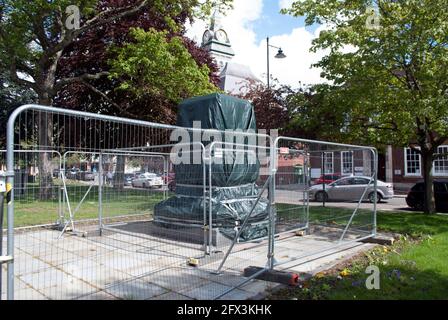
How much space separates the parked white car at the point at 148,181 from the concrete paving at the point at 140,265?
124cm

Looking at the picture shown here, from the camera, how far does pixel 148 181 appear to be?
31.9 feet

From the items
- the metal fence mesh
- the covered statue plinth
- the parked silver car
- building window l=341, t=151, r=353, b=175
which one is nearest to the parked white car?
the metal fence mesh

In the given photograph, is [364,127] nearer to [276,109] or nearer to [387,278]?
[387,278]

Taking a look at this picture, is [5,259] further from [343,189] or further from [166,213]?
[343,189]

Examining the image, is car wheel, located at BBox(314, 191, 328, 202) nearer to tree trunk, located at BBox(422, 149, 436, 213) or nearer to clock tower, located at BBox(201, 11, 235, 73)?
tree trunk, located at BBox(422, 149, 436, 213)

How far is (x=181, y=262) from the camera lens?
6770 mm

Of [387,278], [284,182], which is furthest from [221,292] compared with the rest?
[284,182]

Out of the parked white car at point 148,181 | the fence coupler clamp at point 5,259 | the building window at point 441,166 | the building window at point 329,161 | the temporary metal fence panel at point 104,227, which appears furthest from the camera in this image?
the building window at point 441,166

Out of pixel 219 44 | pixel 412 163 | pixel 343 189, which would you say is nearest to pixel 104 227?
pixel 343 189

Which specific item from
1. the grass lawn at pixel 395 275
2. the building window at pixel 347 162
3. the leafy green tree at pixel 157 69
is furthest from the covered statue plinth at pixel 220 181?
the leafy green tree at pixel 157 69

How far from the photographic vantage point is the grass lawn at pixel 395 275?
5.12 meters

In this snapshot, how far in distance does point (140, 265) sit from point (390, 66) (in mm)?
8782

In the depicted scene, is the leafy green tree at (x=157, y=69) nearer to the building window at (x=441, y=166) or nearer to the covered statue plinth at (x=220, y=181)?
the covered statue plinth at (x=220, y=181)

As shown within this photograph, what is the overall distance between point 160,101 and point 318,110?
884 cm
